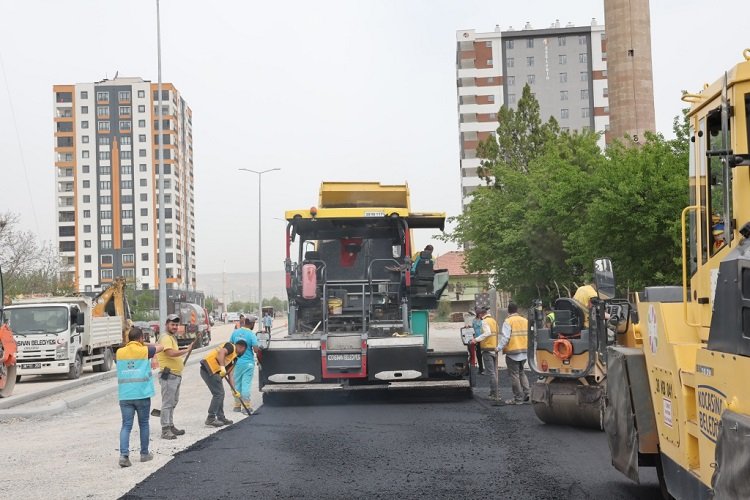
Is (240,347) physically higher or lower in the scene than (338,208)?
lower

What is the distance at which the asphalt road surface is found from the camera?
816 centimetres

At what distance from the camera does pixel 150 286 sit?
119438mm

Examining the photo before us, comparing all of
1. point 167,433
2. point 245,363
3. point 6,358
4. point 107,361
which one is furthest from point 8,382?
point 167,433

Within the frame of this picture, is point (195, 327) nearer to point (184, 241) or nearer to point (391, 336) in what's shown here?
point (391, 336)

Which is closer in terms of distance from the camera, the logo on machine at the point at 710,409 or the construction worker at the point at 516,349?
the logo on machine at the point at 710,409

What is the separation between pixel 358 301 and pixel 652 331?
1055 centimetres

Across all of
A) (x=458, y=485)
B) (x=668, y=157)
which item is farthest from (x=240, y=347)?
(x=668, y=157)

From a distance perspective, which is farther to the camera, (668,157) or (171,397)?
(668,157)

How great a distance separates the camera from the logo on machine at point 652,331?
5.94 metres

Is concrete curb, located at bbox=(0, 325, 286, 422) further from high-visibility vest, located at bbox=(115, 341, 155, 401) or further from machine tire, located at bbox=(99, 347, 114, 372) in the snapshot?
high-visibility vest, located at bbox=(115, 341, 155, 401)

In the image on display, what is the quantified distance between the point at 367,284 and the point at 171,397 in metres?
5.15

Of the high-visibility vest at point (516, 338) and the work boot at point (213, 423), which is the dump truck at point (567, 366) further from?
the work boot at point (213, 423)

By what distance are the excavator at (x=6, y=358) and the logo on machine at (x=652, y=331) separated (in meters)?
14.8

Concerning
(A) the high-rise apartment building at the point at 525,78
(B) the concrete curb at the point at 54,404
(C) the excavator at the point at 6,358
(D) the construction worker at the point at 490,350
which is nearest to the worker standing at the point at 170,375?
(B) the concrete curb at the point at 54,404
